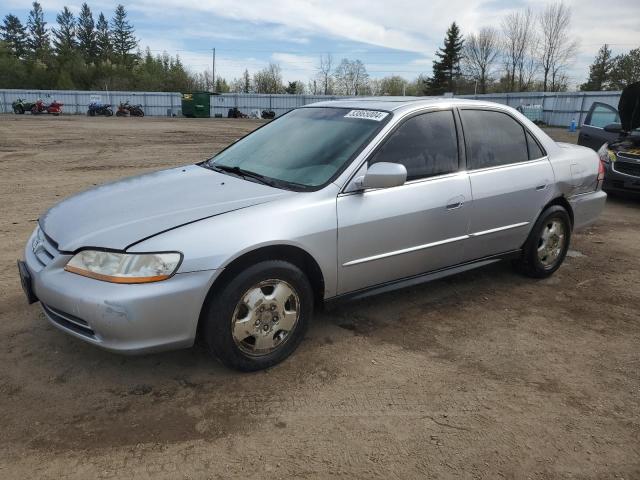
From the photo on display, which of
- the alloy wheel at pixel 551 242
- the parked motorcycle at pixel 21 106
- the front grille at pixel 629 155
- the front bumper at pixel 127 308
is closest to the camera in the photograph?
the front bumper at pixel 127 308

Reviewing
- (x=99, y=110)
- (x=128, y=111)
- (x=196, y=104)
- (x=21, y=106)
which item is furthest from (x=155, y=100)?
(x=21, y=106)

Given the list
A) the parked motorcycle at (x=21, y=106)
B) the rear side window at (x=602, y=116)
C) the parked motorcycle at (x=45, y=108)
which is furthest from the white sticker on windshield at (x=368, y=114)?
the parked motorcycle at (x=21, y=106)

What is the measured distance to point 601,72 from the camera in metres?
55.6

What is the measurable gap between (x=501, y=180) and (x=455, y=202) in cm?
60

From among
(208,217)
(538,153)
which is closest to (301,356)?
(208,217)

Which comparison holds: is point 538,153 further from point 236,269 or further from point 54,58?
point 54,58

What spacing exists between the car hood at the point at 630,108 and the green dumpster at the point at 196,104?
41.7m

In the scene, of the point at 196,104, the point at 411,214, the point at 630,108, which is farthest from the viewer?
the point at 196,104

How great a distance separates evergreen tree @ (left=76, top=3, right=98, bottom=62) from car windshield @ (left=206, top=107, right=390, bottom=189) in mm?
90969

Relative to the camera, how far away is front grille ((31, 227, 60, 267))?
2969mm

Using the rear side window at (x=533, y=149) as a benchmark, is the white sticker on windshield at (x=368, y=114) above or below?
above

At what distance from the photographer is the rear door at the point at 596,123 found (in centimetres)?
998

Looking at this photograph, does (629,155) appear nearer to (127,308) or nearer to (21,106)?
(127,308)

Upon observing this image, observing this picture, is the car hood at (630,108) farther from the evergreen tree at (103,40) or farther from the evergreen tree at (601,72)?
the evergreen tree at (103,40)
